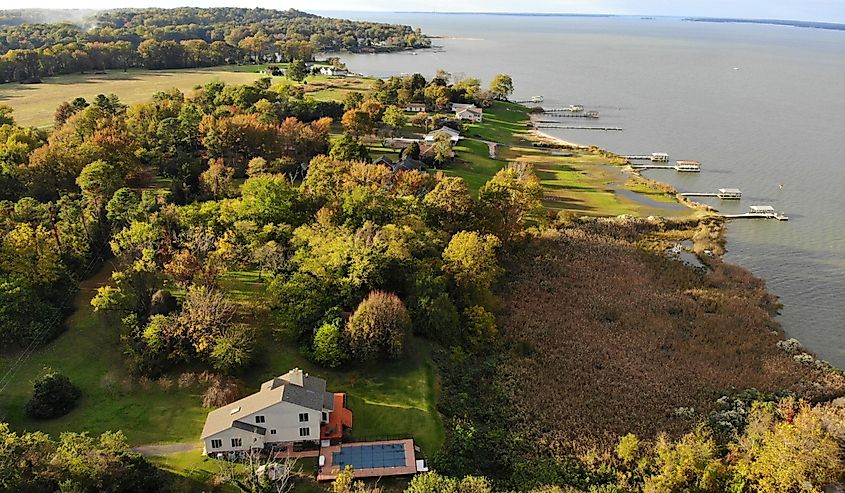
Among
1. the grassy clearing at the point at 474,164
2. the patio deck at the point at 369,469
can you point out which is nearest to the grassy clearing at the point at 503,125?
the grassy clearing at the point at 474,164

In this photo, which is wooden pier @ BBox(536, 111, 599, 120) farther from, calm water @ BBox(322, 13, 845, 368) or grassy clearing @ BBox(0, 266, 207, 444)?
grassy clearing @ BBox(0, 266, 207, 444)

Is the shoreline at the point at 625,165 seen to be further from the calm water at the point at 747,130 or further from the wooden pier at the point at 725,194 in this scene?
the calm water at the point at 747,130

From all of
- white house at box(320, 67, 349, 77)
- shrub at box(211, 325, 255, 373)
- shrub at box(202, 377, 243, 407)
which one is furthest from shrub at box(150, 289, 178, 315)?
white house at box(320, 67, 349, 77)

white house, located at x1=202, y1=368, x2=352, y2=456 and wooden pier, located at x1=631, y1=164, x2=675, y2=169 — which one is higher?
wooden pier, located at x1=631, y1=164, x2=675, y2=169

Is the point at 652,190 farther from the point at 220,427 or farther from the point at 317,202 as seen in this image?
the point at 220,427

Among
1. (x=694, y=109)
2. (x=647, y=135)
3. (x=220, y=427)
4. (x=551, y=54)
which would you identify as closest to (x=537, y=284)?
(x=220, y=427)

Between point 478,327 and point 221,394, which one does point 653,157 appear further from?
point 221,394
